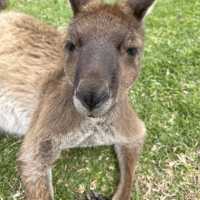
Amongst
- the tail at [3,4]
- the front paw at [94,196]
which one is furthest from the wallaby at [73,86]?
the tail at [3,4]

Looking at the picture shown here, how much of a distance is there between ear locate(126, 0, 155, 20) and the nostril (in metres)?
1.12

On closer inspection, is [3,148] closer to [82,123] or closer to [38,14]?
[82,123]

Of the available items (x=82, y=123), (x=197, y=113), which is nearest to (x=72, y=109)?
(x=82, y=123)

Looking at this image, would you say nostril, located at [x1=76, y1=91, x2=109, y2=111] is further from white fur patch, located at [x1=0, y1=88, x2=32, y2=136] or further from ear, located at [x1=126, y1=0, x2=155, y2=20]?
Result: white fur patch, located at [x1=0, y1=88, x2=32, y2=136]

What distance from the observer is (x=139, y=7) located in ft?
14.8

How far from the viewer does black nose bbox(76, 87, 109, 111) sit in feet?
12.3

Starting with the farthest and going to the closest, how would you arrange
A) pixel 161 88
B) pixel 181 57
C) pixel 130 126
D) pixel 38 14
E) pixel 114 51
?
pixel 38 14 → pixel 181 57 → pixel 161 88 → pixel 130 126 → pixel 114 51

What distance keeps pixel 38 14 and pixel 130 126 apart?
3.26 metres

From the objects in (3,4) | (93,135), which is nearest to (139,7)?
(93,135)

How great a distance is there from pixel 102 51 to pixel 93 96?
527mm

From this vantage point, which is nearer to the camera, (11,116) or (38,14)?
(11,116)

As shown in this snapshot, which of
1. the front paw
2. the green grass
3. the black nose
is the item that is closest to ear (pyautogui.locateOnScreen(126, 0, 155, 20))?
the black nose

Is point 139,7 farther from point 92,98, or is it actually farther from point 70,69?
point 92,98

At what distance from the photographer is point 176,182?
5129mm
